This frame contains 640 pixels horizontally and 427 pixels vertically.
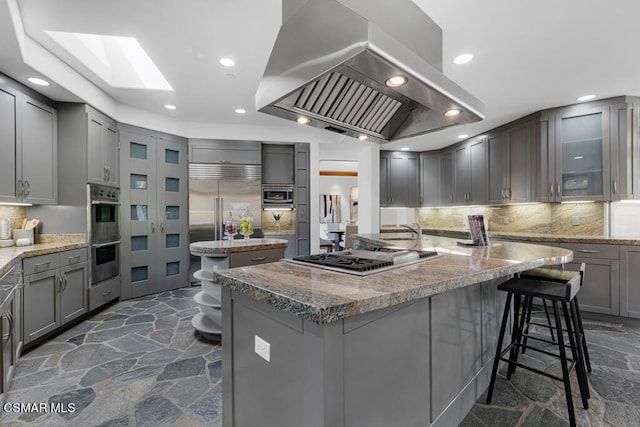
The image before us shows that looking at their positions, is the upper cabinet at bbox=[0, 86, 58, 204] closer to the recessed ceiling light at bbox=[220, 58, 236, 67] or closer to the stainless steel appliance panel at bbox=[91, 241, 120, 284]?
the stainless steel appliance panel at bbox=[91, 241, 120, 284]

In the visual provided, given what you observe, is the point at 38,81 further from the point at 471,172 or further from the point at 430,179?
the point at 430,179

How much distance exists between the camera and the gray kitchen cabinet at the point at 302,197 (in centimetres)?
492

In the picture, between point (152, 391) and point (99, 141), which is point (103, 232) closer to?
point (99, 141)

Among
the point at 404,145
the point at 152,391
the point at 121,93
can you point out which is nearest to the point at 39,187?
the point at 121,93

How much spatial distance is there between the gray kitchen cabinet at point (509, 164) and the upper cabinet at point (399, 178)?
160 centimetres

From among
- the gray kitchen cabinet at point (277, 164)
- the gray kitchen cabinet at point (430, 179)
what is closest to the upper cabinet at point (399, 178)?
the gray kitchen cabinet at point (430, 179)

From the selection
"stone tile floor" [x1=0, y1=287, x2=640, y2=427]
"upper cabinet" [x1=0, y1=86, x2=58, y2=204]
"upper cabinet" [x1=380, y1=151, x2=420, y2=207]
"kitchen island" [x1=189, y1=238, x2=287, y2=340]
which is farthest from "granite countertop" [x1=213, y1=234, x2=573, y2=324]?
"upper cabinet" [x1=380, y1=151, x2=420, y2=207]

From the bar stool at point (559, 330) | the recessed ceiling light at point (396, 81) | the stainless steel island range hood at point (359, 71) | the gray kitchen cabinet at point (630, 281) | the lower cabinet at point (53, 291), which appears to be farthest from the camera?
the gray kitchen cabinet at point (630, 281)

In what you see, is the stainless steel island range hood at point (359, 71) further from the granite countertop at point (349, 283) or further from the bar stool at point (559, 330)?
the bar stool at point (559, 330)

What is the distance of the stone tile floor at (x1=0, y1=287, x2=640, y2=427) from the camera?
167 cm

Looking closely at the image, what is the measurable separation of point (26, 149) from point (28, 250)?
1.04m

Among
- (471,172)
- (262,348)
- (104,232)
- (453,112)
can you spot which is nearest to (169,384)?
(262,348)

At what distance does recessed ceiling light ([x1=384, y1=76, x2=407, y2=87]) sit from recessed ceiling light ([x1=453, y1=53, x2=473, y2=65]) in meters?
1.69

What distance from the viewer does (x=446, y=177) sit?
5.68m
